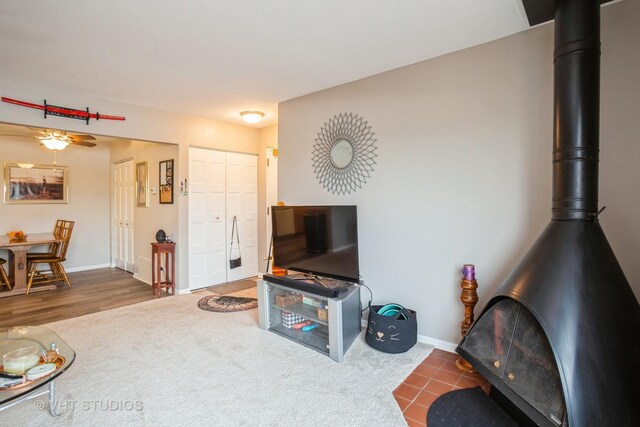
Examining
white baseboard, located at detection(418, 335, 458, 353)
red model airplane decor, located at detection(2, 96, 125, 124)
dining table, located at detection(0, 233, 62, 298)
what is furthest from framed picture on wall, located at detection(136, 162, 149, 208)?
white baseboard, located at detection(418, 335, 458, 353)

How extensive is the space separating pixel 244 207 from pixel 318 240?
2453 millimetres

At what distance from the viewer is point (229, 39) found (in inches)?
93.1

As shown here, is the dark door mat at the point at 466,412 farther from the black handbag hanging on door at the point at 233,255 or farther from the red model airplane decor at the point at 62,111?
the red model airplane decor at the point at 62,111

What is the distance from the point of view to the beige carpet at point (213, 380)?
1.87 meters

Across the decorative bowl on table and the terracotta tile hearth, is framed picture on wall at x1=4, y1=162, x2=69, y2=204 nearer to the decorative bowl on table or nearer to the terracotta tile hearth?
the decorative bowl on table

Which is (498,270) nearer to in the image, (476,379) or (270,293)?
(476,379)

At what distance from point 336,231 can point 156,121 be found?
2.84 metres

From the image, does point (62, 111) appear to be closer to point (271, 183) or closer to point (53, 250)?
point (271, 183)

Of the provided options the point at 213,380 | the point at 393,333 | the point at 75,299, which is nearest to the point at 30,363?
the point at 213,380

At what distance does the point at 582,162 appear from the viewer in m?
1.70

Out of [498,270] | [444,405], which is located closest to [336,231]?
[498,270]

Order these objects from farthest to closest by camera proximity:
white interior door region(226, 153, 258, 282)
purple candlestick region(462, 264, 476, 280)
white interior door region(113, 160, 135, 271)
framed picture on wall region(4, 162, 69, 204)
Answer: white interior door region(113, 160, 135, 271) < framed picture on wall region(4, 162, 69, 204) < white interior door region(226, 153, 258, 282) < purple candlestick region(462, 264, 476, 280)

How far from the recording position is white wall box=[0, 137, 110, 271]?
528 cm

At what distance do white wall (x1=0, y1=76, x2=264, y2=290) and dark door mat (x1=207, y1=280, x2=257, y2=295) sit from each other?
0.40 meters
